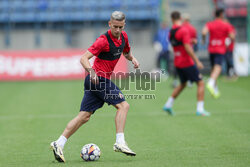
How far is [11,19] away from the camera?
26078 millimetres

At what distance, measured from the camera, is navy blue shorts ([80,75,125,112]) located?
279 inches

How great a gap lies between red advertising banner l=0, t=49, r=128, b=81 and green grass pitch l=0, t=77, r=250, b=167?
6323 mm

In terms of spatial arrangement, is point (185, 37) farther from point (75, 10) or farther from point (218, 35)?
point (75, 10)

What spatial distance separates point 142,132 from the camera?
9.35 meters

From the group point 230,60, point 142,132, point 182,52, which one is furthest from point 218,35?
point 142,132

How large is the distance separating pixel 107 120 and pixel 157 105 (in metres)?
2.86

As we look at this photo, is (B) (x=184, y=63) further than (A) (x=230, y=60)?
No

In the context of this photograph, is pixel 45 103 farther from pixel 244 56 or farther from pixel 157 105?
pixel 244 56

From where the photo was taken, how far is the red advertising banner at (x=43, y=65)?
2253 centimetres

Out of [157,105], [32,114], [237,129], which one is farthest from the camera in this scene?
[157,105]


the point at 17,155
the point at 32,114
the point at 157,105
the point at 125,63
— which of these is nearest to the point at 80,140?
the point at 17,155

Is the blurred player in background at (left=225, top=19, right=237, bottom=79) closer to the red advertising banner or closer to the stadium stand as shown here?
the red advertising banner

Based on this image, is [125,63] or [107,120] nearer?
[107,120]

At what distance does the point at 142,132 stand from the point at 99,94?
96.6 inches
